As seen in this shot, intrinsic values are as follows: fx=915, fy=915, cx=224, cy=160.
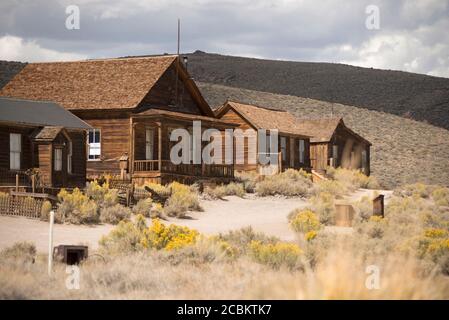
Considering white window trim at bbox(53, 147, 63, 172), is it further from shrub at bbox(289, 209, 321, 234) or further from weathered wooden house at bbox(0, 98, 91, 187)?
shrub at bbox(289, 209, 321, 234)

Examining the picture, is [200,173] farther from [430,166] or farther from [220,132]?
[430,166]

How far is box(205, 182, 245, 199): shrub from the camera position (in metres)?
32.8

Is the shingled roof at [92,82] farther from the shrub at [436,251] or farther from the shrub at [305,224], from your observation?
the shrub at [436,251]

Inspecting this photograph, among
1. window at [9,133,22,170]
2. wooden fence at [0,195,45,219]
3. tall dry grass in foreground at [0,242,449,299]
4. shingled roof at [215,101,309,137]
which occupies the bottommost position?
tall dry grass in foreground at [0,242,449,299]

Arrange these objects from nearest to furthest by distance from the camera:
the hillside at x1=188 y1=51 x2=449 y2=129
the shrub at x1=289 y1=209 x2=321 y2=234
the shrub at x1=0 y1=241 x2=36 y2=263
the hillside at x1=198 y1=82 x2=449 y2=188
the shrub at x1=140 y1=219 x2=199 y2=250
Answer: the shrub at x1=0 y1=241 x2=36 y2=263 → the shrub at x1=140 y1=219 x2=199 y2=250 → the shrub at x1=289 y1=209 x2=321 y2=234 → the hillside at x1=198 y1=82 x2=449 y2=188 → the hillside at x1=188 y1=51 x2=449 y2=129

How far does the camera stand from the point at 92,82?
1485 inches

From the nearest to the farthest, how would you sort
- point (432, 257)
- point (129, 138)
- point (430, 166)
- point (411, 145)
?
point (432, 257), point (129, 138), point (430, 166), point (411, 145)

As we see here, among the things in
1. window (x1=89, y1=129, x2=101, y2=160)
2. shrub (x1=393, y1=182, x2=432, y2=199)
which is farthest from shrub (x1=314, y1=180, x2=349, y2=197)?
window (x1=89, y1=129, x2=101, y2=160)

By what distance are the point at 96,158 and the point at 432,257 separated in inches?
809

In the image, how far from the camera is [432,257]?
17.4 m

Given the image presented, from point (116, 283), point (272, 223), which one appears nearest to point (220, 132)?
point (272, 223)

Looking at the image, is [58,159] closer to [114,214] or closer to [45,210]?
[114,214]

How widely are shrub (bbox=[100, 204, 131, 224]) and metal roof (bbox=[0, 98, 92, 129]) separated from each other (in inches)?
204

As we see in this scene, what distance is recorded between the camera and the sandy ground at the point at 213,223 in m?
21.2
